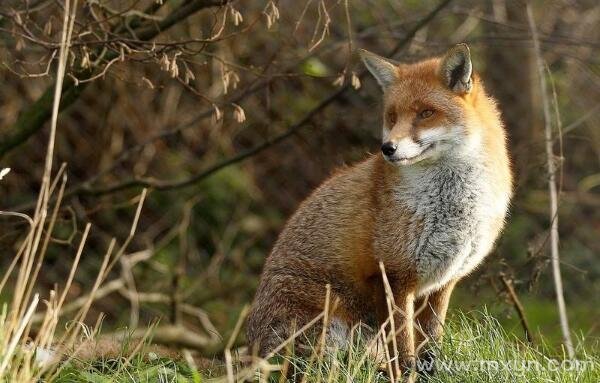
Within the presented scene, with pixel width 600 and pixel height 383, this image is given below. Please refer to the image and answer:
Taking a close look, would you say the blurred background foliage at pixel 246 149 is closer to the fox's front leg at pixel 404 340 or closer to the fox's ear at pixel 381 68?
the fox's ear at pixel 381 68

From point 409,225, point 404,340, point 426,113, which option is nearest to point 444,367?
point 404,340

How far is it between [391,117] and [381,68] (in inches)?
13.7

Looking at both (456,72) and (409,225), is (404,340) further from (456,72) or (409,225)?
Result: (456,72)

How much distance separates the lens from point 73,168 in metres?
8.85

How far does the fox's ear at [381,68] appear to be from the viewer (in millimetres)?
5543

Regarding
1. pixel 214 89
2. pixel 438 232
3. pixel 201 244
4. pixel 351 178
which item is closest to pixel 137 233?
pixel 201 244

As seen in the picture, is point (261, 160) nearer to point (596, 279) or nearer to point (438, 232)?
point (596, 279)

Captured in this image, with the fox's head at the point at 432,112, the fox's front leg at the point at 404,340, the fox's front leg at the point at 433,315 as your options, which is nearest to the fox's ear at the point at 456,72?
the fox's head at the point at 432,112

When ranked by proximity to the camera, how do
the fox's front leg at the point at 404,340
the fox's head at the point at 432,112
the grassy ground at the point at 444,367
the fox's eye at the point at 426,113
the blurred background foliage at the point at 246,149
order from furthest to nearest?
the blurred background foliage at the point at 246,149 → the fox's eye at the point at 426,113 → the fox's head at the point at 432,112 → the fox's front leg at the point at 404,340 → the grassy ground at the point at 444,367

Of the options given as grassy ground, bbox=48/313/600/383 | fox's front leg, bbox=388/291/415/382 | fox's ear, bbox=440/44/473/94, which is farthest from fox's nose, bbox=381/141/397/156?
grassy ground, bbox=48/313/600/383

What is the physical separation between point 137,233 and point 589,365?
5154 mm

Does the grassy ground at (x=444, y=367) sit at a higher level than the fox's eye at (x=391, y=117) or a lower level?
lower

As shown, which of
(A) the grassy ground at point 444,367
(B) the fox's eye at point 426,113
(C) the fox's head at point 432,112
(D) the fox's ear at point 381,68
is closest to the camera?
(A) the grassy ground at point 444,367

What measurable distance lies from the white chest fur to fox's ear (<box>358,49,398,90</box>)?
539 mm
